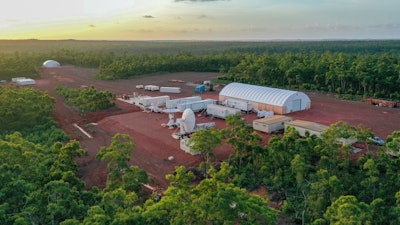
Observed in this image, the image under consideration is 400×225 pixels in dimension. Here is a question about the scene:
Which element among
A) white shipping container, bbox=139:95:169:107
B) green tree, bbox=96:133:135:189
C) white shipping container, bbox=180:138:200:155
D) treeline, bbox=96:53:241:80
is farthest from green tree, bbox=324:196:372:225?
treeline, bbox=96:53:241:80

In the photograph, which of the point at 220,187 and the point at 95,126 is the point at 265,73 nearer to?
the point at 95,126

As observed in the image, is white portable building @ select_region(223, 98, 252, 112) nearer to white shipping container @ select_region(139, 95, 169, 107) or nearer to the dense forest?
white shipping container @ select_region(139, 95, 169, 107)

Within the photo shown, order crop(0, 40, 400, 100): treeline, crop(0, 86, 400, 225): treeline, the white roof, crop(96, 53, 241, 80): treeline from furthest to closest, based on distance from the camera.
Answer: crop(96, 53, 241, 80): treeline, crop(0, 40, 400, 100): treeline, the white roof, crop(0, 86, 400, 225): treeline

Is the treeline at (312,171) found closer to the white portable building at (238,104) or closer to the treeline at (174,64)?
the white portable building at (238,104)

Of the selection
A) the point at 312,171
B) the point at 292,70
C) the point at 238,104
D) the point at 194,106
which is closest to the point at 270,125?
the point at 312,171

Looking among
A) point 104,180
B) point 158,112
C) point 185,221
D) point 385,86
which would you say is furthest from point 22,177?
point 385,86
